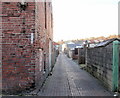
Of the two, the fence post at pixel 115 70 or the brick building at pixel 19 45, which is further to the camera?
the fence post at pixel 115 70

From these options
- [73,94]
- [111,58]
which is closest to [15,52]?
[73,94]

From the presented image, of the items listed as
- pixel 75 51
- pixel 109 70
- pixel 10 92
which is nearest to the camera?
pixel 10 92

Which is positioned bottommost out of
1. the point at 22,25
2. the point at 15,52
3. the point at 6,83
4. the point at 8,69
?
the point at 6,83

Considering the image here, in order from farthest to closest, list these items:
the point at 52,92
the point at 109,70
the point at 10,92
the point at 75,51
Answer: the point at 75,51 < the point at 109,70 < the point at 52,92 < the point at 10,92

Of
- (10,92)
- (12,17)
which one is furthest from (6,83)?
(12,17)

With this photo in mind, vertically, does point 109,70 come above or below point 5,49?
below

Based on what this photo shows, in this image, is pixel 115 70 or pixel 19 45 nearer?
pixel 19 45

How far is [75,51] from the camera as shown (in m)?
36.6

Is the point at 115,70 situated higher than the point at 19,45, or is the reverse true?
the point at 19,45

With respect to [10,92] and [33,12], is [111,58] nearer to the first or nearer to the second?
[33,12]

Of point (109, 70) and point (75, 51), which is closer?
point (109, 70)

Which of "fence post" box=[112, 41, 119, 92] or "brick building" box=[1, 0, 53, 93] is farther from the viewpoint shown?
"fence post" box=[112, 41, 119, 92]

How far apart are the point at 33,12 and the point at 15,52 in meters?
1.63

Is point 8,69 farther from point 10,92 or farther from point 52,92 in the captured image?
point 52,92
